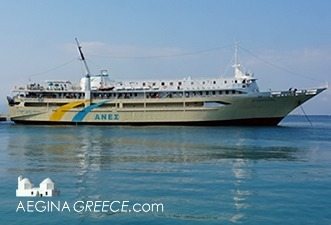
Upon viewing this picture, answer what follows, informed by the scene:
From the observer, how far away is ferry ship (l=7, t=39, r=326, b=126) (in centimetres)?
6656

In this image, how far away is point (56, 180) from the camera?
56.6 feet

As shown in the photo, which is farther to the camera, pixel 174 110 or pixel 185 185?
pixel 174 110

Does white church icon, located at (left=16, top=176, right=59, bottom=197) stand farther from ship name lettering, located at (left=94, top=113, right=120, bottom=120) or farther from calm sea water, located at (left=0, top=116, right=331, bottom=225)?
ship name lettering, located at (left=94, top=113, right=120, bottom=120)

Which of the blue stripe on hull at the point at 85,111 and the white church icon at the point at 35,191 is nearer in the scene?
the white church icon at the point at 35,191

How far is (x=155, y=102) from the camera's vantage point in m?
68.9

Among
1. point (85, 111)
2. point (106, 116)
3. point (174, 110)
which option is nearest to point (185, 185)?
point (174, 110)

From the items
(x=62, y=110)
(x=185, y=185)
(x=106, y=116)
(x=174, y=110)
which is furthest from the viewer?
(x=62, y=110)

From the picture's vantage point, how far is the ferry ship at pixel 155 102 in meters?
66.6

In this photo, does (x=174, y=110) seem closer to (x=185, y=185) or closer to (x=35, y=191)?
(x=185, y=185)

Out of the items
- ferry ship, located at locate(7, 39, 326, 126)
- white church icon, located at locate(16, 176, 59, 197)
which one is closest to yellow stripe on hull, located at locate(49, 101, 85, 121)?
ferry ship, located at locate(7, 39, 326, 126)

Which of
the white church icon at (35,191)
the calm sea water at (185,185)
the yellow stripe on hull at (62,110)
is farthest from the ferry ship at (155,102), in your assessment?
the white church icon at (35,191)

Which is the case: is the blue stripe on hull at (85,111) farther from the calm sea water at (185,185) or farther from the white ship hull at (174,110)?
the calm sea water at (185,185)

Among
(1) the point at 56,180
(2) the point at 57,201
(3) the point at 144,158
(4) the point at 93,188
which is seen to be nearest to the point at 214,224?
(2) the point at 57,201

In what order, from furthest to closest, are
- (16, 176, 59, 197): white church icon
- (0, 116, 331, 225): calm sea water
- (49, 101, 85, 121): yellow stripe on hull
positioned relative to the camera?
(49, 101, 85, 121): yellow stripe on hull, (16, 176, 59, 197): white church icon, (0, 116, 331, 225): calm sea water
